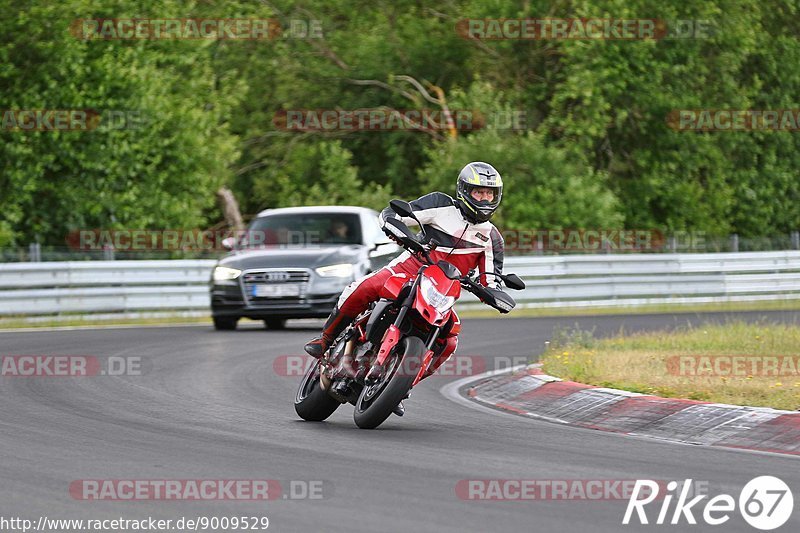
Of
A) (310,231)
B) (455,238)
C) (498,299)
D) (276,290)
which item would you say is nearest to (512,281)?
(498,299)

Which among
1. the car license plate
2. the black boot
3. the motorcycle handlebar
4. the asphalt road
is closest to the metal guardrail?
the car license plate

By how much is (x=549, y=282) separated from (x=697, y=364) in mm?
14622

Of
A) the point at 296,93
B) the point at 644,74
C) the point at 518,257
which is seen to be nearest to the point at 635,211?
the point at 644,74

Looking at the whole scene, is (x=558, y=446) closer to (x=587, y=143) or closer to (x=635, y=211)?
(x=587, y=143)

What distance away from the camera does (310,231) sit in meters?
21.4

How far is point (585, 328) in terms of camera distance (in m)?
22.5

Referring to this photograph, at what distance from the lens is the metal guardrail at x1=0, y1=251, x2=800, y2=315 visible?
2331 cm

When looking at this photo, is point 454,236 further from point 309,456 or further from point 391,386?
point 309,456

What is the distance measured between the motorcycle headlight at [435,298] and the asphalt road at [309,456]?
2.78ft

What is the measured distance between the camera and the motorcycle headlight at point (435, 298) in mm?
9820

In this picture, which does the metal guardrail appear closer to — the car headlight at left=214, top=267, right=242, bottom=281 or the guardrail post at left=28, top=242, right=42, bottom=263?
the guardrail post at left=28, top=242, right=42, bottom=263

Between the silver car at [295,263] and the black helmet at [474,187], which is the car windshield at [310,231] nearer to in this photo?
the silver car at [295,263]

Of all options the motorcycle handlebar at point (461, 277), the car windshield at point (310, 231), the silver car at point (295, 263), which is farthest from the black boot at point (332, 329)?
the car windshield at point (310, 231)

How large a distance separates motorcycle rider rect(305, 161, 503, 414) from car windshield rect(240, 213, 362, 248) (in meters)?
10.9
